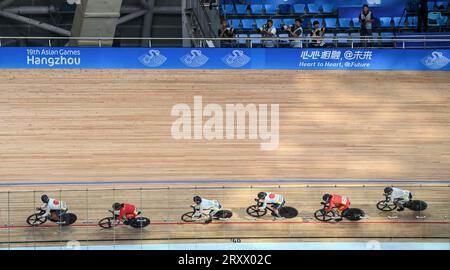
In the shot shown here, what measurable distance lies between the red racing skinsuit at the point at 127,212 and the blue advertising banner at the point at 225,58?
677 cm

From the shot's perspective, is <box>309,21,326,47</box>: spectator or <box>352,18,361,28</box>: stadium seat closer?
<box>309,21,326,47</box>: spectator

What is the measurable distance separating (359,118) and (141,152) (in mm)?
3633

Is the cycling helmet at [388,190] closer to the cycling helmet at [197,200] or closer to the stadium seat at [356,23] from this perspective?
the cycling helmet at [197,200]

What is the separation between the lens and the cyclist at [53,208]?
357 inches

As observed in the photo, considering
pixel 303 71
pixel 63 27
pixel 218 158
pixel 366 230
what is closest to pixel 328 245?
pixel 366 230

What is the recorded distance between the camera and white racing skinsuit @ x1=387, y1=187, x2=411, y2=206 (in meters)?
9.49

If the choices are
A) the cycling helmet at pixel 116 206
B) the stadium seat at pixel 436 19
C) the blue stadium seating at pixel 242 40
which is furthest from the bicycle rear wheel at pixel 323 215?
the stadium seat at pixel 436 19

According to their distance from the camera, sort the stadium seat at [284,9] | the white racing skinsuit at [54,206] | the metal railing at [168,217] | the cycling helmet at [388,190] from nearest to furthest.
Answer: the metal railing at [168,217], the white racing skinsuit at [54,206], the cycling helmet at [388,190], the stadium seat at [284,9]

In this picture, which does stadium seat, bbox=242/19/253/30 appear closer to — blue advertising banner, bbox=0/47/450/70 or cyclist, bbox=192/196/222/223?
blue advertising banner, bbox=0/47/450/70

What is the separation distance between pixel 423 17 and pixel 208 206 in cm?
998

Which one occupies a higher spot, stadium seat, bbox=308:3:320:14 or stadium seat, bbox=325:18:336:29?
stadium seat, bbox=308:3:320:14

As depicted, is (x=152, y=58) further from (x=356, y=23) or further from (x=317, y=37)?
(x=356, y=23)

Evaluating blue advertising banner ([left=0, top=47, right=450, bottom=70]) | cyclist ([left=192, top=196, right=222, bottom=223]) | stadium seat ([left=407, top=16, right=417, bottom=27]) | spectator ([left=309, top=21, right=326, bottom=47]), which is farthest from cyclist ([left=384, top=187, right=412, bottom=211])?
stadium seat ([left=407, top=16, right=417, bottom=27])
